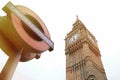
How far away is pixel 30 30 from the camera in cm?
352

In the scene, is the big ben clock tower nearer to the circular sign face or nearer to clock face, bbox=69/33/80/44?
clock face, bbox=69/33/80/44

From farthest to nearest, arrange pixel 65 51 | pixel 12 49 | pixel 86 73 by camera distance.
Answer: pixel 65 51 < pixel 86 73 < pixel 12 49

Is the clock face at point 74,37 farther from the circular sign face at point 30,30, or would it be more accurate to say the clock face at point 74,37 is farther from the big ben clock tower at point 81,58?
the circular sign face at point 30,30

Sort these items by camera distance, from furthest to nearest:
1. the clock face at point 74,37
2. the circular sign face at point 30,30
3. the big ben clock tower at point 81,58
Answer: the clock face at point 74,37 → the big ben clock tower at point 81,58 → the circular sign face at point 30,30

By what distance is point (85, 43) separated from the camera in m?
31.8

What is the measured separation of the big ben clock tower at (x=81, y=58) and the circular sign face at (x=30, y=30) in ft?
76.4

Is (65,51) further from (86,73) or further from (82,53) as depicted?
(86,73)

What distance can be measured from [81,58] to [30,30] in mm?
27889

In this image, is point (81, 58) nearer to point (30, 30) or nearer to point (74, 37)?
point (74, 37)

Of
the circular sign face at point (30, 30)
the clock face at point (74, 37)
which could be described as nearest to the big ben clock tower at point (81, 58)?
the clock face at point (74, 37)

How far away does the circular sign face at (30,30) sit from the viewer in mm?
3193

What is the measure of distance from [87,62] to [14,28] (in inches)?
1032

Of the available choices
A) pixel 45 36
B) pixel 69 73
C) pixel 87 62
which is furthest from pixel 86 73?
pixel 45 36

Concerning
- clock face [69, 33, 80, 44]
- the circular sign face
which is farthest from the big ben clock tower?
the circular sign face
